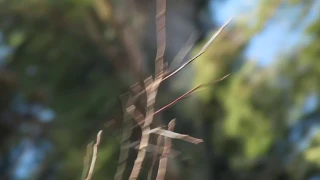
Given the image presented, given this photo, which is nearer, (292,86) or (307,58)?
(307,58)

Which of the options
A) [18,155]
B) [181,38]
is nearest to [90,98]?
[181,38]

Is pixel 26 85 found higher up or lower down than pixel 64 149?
higher up

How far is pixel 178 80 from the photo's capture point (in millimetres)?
3330

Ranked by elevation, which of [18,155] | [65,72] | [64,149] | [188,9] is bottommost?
[64,149]

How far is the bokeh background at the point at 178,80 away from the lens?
2.77 m

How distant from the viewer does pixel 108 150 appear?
9.29 feet

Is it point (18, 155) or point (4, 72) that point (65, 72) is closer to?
point (4, 72)

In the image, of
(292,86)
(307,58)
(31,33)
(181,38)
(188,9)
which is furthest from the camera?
(188,9)

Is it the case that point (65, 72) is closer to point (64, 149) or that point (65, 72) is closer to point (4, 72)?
point (64, 149)

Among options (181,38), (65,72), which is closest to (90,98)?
(65,72)

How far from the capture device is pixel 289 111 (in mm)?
2982

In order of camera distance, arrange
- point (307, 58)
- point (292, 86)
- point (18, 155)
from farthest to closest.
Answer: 1. point (18, 155)
2. point (292, 86)
3. point (307, 58)

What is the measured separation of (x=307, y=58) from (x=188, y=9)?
1.93 metres

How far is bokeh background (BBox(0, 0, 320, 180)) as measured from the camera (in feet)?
9.09
